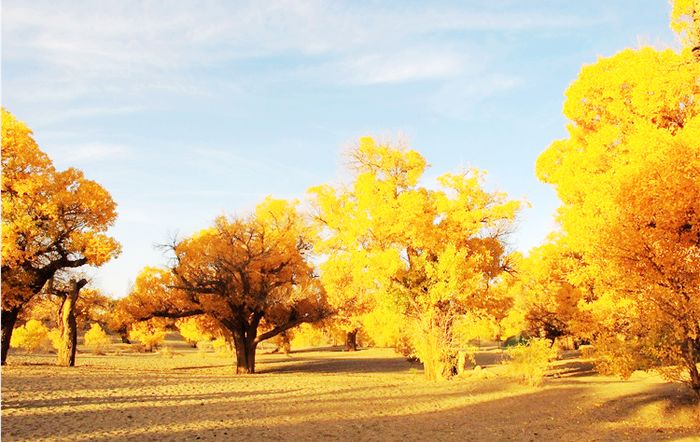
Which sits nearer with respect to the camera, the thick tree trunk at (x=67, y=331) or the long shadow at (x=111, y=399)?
Answer: the long shadow at (x=111, y=399)

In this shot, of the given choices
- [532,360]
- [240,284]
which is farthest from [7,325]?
[532,360]

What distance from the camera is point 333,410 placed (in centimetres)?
1470

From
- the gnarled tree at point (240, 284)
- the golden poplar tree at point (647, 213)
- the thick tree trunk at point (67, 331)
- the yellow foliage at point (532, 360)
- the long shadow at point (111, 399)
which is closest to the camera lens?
the golden poplar tree at point (647, 213)

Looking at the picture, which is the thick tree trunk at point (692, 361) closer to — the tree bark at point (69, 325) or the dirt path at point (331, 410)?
the dirt path at point (331, 410)

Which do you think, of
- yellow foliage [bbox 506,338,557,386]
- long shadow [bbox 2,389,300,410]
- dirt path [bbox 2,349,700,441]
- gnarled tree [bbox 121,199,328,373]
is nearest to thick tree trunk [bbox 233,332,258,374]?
gnarled tree [bbox 121,199,328,373]

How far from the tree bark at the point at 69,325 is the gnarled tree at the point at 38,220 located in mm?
1987

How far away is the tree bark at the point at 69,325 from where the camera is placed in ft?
86.3

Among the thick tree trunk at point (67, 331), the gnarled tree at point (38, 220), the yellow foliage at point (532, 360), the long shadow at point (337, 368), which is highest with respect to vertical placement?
the gnarled tree at point (38, 220)

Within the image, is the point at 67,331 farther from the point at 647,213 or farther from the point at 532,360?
the point at 647,213

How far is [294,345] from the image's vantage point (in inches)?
2773

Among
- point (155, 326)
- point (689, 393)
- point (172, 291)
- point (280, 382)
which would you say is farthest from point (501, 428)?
point (155, 326)

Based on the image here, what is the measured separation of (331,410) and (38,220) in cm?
1626

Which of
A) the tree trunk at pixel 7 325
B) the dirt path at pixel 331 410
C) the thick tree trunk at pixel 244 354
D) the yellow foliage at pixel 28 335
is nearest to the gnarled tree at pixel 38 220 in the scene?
the tree trunk at pixel 7 325

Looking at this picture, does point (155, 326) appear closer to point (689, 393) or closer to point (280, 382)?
point (280, 382)
